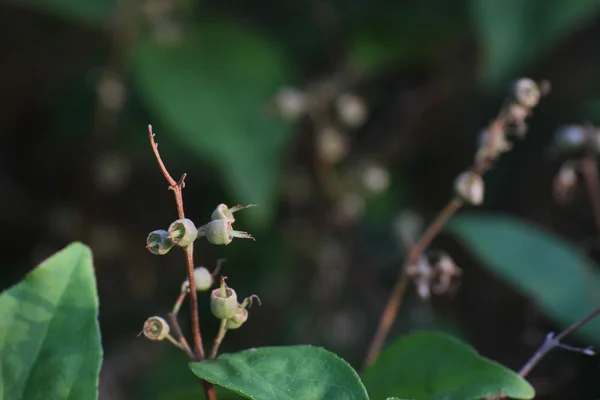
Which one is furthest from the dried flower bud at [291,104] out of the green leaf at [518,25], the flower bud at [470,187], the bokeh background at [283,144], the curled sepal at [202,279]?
the curled sepal at [202,279]

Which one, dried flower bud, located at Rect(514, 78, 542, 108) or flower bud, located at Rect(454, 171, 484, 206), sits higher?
dried flower bud, located at Rect(514, 78, 542, 108)

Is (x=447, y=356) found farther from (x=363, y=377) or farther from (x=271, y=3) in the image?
(x=271, y=3)

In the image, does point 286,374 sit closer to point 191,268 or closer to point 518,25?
point 191,268

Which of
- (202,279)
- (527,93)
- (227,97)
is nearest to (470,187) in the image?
(527,93)

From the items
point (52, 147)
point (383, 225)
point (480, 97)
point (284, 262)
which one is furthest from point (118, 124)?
point (480, 97)

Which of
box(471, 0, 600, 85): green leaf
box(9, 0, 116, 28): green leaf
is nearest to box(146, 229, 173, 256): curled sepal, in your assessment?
box(471, 0, 600, 85): green leaf

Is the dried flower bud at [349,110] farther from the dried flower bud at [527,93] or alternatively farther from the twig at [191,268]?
the twig at [191,268]

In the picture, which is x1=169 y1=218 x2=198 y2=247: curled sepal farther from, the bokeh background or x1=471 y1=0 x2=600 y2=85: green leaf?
x1=471 y1=0 x2=600 y2=85: green leaf
